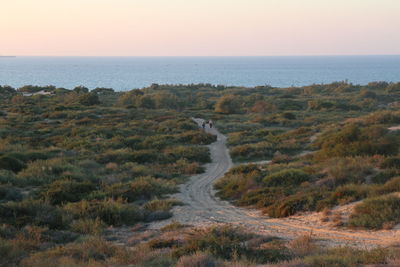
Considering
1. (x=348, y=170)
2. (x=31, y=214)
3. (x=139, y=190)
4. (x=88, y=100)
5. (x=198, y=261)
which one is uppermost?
(x=198, y=261)

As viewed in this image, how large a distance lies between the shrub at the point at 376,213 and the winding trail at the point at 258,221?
0.40 meters

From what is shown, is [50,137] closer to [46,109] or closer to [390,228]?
[46,109]

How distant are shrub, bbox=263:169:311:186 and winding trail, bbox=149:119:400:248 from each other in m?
2.22

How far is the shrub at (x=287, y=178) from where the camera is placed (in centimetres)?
1672

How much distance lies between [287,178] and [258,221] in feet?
14.8

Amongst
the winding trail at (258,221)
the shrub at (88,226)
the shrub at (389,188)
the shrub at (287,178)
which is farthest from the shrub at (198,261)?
the shrub at (287,178)

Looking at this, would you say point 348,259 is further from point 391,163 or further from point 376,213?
point 391,163

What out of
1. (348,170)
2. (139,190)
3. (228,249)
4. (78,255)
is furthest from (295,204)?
(78,255)

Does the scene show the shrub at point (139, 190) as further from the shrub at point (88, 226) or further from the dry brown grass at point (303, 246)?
the dry brown grass at point (303, 246)

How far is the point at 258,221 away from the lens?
12.9m

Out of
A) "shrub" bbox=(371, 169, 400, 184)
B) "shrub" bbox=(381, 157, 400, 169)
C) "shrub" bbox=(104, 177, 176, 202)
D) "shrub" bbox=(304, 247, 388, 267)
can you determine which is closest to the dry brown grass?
"shrub" bbox=(304, 247, 388, 267)

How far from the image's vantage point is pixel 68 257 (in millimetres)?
8633

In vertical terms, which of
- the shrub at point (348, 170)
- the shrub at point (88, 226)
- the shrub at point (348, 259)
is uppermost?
the shrub at point (348, 259)

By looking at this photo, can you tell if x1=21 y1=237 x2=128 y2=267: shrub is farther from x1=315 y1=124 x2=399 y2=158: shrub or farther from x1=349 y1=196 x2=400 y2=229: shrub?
x1=315 y1=124 x2=399 y2=158: shrub
